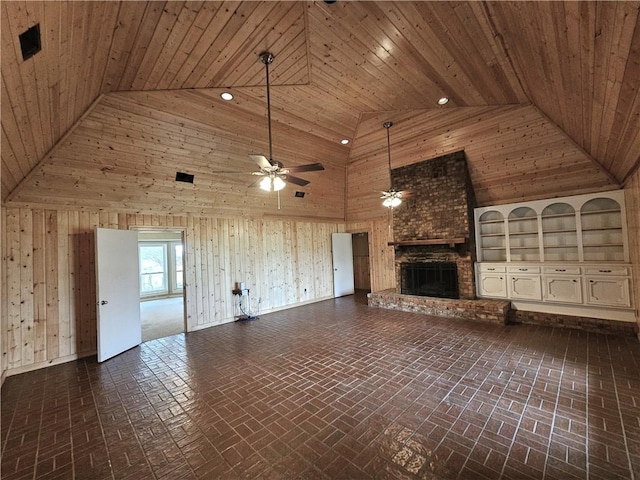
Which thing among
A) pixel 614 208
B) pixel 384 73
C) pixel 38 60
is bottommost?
pixel 614 208

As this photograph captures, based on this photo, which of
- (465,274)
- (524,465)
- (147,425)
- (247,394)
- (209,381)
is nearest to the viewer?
(524,465)

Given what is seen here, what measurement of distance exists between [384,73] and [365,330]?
4.25 meters

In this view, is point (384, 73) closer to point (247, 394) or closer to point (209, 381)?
point (247, 394)

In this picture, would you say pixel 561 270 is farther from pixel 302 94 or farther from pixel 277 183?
pixel 302 94

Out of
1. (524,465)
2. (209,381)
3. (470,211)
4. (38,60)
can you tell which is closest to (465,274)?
(470,211)

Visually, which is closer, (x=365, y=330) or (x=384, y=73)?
(x=384, y=73)

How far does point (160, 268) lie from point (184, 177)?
6.76 metres

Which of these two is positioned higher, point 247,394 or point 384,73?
point 384,73

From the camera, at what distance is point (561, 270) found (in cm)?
494

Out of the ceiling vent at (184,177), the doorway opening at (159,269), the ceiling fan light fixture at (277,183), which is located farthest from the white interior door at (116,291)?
the doorway opening at (159,269)

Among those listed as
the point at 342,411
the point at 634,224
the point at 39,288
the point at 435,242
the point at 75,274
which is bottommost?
the point at 342,411

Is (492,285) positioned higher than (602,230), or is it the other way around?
(602,230)

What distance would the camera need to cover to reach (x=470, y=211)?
5.98 meters

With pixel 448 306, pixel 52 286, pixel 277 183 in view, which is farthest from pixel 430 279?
pixel 52 286
